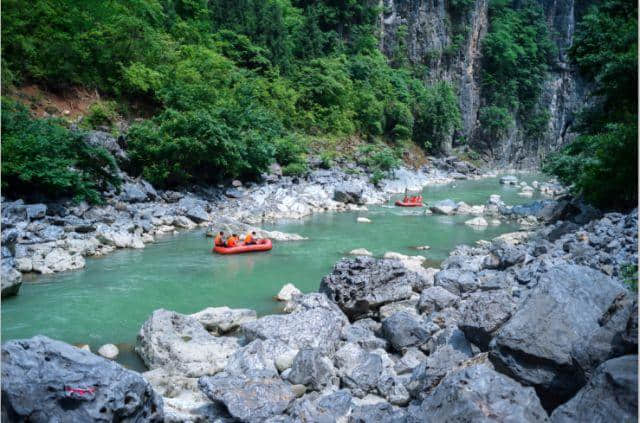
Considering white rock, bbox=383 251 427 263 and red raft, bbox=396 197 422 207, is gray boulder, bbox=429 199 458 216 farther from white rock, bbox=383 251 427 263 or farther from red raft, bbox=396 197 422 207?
white rock, bbox=383 251 427 263

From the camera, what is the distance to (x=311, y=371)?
5.03 m

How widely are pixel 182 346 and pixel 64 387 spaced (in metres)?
2.31

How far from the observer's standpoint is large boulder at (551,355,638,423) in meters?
2.72

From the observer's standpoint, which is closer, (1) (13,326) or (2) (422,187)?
(1) (13,326)

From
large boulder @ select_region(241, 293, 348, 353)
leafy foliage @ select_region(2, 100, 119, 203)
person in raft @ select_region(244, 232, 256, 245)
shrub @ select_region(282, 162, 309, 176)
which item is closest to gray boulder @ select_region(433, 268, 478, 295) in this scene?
large boulder @ select_region(241, 293, 348, 353)

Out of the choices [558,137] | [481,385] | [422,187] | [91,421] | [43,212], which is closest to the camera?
[481,385]

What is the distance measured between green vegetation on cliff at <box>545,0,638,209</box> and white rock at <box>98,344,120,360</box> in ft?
33.5

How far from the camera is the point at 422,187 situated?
2795 cm

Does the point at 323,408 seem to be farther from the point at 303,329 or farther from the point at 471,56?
the point at 471,56

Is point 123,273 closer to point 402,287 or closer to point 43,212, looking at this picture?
point 43,212

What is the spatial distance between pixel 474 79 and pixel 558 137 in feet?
38.5

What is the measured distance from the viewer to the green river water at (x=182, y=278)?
24.2 feet

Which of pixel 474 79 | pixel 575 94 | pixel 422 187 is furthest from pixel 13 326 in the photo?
pixel 575 94

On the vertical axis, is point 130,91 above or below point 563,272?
above
